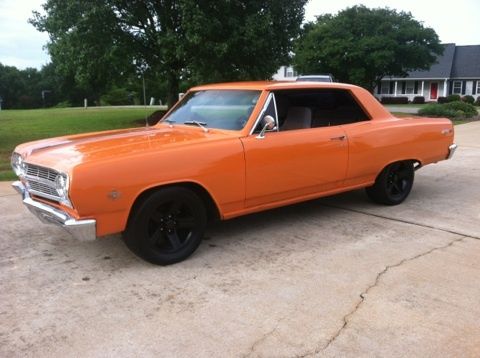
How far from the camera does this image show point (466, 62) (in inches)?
2066

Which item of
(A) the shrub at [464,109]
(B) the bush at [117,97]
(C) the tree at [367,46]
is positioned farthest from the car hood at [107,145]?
(B) the bush at [117,97]

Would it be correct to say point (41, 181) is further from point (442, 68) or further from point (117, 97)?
point (117, 97)

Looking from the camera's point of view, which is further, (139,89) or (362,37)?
(139,89)

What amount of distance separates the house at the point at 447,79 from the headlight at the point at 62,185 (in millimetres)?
51955

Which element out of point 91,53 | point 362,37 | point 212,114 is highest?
point 362,37

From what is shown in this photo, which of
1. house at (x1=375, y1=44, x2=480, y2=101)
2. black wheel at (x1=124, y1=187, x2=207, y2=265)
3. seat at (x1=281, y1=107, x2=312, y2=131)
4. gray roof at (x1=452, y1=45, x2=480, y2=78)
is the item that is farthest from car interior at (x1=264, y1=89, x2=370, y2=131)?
gray roof at (x1=452, y1=45, x2=480, y2=78)

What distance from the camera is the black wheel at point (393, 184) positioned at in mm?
6086

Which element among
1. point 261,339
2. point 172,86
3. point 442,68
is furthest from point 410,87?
point 261,339

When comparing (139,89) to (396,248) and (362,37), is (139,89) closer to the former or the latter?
(362,37)

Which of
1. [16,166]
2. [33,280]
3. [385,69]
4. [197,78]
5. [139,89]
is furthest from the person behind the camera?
[139,89]

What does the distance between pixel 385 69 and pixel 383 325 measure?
40.0 metres

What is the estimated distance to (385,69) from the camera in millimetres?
40531

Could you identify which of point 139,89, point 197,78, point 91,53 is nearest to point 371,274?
point 197,78

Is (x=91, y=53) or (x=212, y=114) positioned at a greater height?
(x=91, y=53)
